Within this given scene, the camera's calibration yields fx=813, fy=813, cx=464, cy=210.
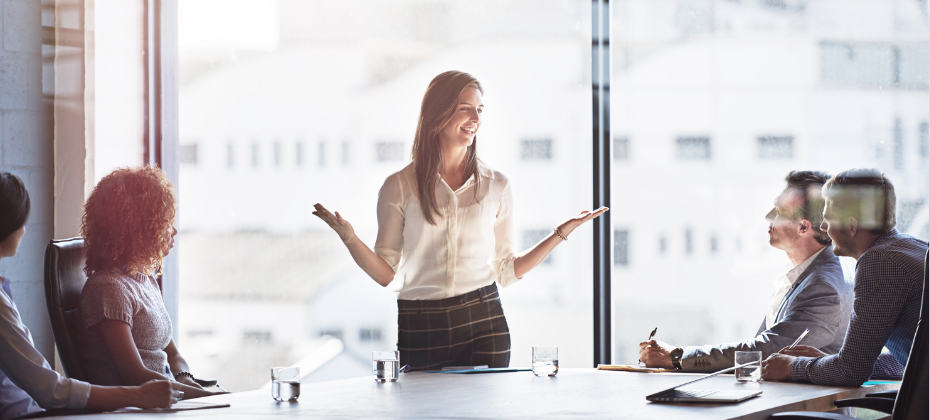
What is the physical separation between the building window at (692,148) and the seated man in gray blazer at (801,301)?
38.2 inches

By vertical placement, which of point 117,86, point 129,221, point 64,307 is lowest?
point 64,307

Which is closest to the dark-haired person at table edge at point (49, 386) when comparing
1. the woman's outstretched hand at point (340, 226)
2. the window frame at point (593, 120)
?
the woman's outstretched hand at point (340, 226)

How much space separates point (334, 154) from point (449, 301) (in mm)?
1348

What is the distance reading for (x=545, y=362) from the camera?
90.7 inches

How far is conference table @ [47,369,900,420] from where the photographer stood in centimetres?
164

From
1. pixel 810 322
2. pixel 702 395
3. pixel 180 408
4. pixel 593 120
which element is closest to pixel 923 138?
pixel 593 120

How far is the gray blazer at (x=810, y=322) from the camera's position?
2.38 m

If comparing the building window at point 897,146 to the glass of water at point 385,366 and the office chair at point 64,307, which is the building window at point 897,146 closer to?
the glass of water at point 385,366

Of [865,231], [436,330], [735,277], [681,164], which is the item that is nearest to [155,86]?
[436,330]

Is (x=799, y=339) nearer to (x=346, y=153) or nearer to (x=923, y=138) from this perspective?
(x=923, y=138)

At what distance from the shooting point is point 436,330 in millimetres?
2781

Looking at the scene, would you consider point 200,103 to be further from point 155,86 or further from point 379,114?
point 379,114

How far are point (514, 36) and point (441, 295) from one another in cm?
145

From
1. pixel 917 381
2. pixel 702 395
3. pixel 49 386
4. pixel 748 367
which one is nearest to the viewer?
pixel 917 381
